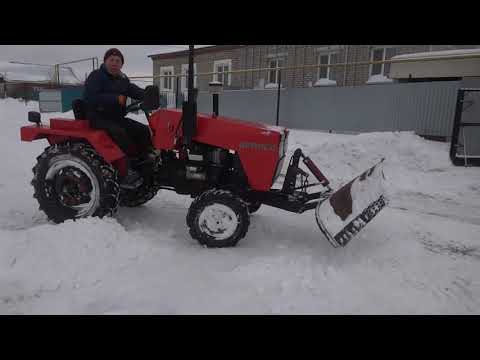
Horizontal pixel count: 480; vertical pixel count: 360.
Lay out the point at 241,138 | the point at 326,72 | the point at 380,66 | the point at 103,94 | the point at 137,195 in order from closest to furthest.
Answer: the point at 241,138 → the point at 103,94 → the point at 137,195 → the point at 380,66 → the point at 326,72

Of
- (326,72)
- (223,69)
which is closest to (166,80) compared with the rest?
(223,69)

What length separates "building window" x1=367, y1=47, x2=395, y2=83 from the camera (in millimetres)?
11984

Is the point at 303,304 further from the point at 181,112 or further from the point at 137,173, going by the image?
the point at 137,173

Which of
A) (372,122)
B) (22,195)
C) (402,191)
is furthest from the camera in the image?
(372,122)

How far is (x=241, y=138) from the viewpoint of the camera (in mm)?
3434

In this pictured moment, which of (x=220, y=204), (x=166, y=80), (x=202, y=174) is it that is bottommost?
(x=220, y=204)

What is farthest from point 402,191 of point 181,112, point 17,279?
point 17,279

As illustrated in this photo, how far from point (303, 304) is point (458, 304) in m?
1.06

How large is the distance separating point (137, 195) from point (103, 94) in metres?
1.17

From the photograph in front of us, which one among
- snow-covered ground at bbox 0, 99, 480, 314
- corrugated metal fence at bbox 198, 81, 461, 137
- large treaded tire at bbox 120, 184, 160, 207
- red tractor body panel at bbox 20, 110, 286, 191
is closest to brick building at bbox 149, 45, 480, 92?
corrugated metal fence at bbox 198, 81, 461, 137

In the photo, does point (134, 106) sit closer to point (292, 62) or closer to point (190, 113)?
point (190, 113)

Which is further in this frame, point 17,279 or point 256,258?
point 256,258

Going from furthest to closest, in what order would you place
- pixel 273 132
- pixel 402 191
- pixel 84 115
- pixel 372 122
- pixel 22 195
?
pixel 372 122, pixel 402 191, pixel 22 195, pixel 84 115, pixel 273 132

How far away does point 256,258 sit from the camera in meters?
3.14
